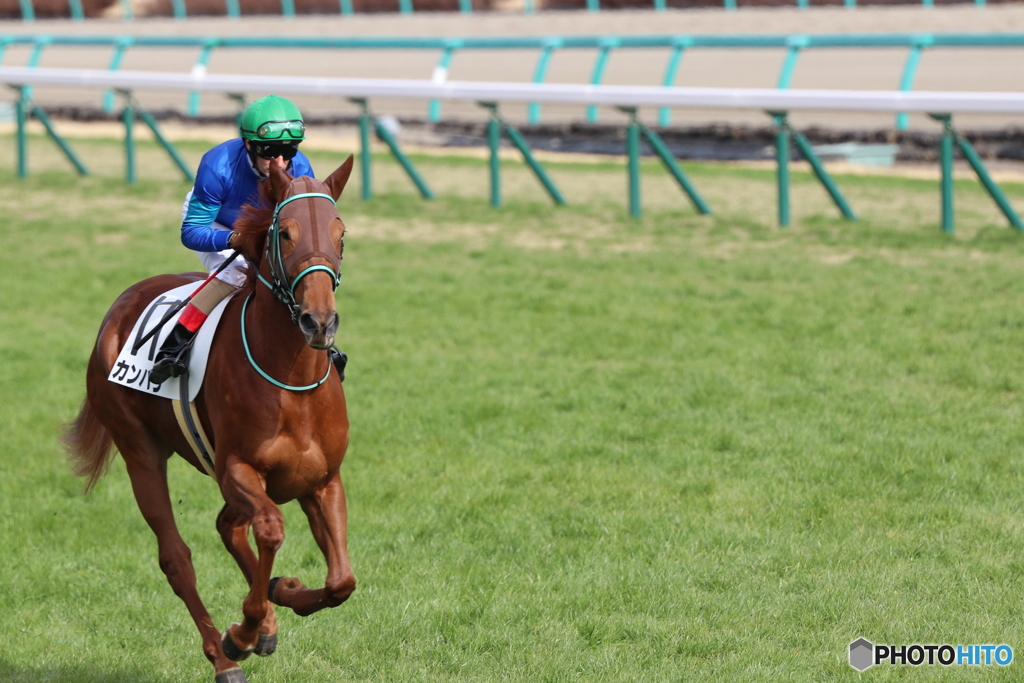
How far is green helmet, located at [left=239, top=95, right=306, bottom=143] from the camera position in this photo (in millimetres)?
4527

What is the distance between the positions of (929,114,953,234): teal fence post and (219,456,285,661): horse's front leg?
29.2 feet

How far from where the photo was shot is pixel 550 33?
23.6 m

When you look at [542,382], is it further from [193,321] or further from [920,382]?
[193,321]

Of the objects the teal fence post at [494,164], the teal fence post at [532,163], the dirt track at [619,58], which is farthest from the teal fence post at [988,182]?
the teal fence post at [494,164]

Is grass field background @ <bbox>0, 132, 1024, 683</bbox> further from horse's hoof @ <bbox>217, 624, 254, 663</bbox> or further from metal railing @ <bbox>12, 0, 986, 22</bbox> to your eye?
metal railing @ <bbox>12, 0, 986, 22</bbox>

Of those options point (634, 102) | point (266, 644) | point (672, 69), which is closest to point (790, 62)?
point (672, 69)

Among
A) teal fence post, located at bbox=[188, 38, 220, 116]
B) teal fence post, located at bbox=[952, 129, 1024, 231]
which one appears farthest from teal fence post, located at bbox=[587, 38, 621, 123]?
teal fence post, located at bbox=[952, 129, 1024, 231]

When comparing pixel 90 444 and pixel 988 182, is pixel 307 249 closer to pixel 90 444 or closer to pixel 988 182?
pixel 90 444

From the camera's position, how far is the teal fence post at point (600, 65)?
18297mm

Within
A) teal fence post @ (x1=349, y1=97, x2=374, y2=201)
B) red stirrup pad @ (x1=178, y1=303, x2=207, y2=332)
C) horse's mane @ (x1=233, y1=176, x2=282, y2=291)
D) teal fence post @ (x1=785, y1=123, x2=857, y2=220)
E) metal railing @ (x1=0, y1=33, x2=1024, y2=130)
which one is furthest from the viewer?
metal railing @ (x1=0, y1=33, x2=1024, y2=130)

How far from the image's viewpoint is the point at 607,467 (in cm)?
680

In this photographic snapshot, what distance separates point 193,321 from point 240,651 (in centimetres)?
123

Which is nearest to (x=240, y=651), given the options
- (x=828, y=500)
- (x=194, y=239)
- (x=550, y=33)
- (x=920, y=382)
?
(x=194, y=239)

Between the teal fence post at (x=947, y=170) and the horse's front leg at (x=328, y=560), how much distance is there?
8627mm
